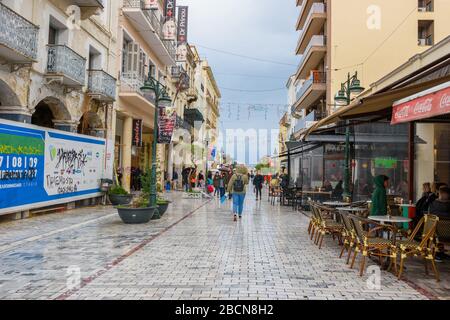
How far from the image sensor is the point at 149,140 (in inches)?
1233

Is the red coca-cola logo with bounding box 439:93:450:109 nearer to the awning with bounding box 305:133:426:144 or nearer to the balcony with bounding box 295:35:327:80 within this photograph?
the awning with bounding box 305:133:426:144

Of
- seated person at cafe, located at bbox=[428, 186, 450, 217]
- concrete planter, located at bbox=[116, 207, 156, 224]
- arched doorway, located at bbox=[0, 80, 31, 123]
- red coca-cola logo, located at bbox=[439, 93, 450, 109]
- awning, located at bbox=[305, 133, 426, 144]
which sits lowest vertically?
concrete planter, located at bbox=[116, 207, 156, 224]

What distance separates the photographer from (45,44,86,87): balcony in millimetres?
13148

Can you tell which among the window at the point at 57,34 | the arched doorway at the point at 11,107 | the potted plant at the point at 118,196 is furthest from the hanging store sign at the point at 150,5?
the arched doorway at the point at 11,107

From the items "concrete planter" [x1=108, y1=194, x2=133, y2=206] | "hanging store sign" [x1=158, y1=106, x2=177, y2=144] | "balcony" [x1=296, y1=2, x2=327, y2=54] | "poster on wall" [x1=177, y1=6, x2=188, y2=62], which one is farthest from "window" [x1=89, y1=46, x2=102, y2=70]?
"balcony" [x1=296, y1=2, x2=327, y2=54]

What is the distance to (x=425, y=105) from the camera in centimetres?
521

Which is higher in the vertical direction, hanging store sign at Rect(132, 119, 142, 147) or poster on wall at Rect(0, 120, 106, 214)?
hanging store sign at Rect(132, 119, 142, 147)

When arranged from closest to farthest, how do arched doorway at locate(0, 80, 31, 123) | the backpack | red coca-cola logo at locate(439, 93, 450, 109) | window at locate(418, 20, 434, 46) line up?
red coca-cola logo at locate(439, 93, 450, 109), arched doorway at locate(0, 80, 31, 123), the backpack, window at locate(418, 20, 434, 46)

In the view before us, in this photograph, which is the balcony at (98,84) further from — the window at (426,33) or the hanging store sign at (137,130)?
the window at (426,33)

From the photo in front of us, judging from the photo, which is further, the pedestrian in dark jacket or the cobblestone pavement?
the pedestrian in dark jacket

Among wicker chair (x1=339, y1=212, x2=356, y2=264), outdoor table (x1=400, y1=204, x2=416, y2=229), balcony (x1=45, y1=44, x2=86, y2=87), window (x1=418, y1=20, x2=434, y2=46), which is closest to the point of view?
wicker chair (x1=339, y1=212, x2=356, y2=264)

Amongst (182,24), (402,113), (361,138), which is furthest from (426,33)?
(402,113)

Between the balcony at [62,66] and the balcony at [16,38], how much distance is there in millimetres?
1706
